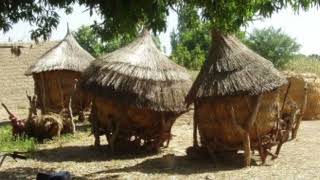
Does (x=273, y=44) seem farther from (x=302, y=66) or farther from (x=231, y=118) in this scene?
(x=231, y=118)

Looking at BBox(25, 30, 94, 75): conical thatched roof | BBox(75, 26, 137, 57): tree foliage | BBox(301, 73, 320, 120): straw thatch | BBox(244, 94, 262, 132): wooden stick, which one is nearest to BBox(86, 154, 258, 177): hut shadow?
BBox(244, 94, 262, 132): wooden stick

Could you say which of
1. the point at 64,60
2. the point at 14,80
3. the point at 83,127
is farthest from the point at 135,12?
the point at 14,80

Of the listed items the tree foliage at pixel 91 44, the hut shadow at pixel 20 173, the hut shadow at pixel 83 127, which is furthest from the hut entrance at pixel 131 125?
the tree foliage at pixel 91 44

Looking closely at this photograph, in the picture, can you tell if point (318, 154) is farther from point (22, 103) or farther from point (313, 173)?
point (22, 103)

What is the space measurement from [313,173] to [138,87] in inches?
170

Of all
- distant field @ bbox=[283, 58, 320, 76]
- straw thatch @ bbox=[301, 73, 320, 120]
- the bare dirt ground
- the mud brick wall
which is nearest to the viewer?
the bare dirt ground

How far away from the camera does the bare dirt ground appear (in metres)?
10.5

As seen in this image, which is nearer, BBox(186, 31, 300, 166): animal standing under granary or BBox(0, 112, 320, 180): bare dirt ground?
BBox(0, 112, 320, 180): bare dirt ground

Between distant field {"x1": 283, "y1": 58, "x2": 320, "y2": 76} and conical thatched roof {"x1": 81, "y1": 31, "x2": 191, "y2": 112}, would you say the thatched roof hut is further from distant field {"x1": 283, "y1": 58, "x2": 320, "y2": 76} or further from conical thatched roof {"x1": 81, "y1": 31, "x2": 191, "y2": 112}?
distant field {"x1": 283, "y1": 58, "x2": 320, "y2": 76}

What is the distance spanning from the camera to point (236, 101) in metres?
11.0

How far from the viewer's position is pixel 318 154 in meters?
12.5

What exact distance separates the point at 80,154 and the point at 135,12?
261 inches

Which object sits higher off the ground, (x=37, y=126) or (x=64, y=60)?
(x=64, y=60)

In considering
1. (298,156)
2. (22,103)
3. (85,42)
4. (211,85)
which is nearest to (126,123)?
(211,85)
